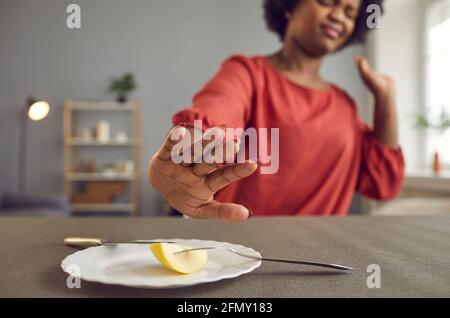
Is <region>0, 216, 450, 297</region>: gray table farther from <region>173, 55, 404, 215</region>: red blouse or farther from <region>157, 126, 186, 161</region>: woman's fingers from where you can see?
<region>173, 55, 404, 215</region>: red blouse

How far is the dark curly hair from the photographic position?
1261 millimetres

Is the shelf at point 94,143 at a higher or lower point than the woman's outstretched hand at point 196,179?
lower

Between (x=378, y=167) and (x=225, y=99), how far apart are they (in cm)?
56

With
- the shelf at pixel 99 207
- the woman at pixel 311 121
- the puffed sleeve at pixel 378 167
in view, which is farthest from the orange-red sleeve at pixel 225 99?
the shelf at pixel 99 207

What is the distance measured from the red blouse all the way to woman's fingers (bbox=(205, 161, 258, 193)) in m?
0.57

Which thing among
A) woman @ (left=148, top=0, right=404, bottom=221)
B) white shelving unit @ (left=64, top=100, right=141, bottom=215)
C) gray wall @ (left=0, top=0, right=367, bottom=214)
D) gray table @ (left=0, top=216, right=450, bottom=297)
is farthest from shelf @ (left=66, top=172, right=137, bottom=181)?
gray table @ (left=0, top=216, right=450, bottom=297)

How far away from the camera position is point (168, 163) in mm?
490

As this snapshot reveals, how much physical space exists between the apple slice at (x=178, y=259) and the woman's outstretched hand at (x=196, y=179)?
64mm

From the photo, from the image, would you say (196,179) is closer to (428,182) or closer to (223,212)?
(223,212)

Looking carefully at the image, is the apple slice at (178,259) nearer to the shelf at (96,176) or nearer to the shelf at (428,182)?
the shelf at (428,182)

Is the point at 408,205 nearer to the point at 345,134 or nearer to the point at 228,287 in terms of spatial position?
the point at 345,134

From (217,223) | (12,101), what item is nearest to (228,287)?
(217,223)

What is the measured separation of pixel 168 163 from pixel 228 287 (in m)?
0.19

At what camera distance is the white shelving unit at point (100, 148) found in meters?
3.50
